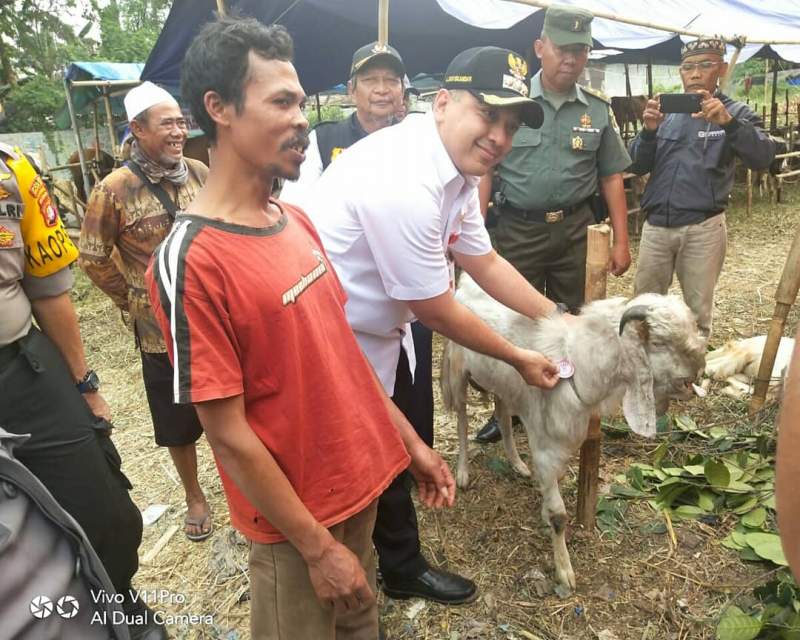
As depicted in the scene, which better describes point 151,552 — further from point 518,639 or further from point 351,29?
point 351,29

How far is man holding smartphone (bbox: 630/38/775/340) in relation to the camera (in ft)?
14.2

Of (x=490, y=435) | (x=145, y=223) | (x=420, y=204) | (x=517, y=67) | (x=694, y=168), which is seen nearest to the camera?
(x=420, y=204)

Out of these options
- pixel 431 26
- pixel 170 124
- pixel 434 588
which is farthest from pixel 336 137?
pixel 431 26

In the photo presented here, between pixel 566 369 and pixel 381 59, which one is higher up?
pixel 381 59

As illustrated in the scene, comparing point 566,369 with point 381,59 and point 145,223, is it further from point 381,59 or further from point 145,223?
point 381,59

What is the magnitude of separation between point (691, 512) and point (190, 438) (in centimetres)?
301

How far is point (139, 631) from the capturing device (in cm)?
261

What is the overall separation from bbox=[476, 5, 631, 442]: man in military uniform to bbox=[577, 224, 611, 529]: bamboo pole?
101cm

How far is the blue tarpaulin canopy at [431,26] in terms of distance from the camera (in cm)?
643

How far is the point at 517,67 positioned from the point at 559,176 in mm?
1996

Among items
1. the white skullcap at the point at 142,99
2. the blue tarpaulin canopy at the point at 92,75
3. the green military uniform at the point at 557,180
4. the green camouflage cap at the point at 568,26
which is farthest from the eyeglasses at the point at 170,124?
the blue tarpaulin canopy at the point at 92,75

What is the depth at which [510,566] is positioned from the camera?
3.12m

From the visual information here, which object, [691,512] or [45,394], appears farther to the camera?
[691,512]

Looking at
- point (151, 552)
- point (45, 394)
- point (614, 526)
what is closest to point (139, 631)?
point (151, 552)
